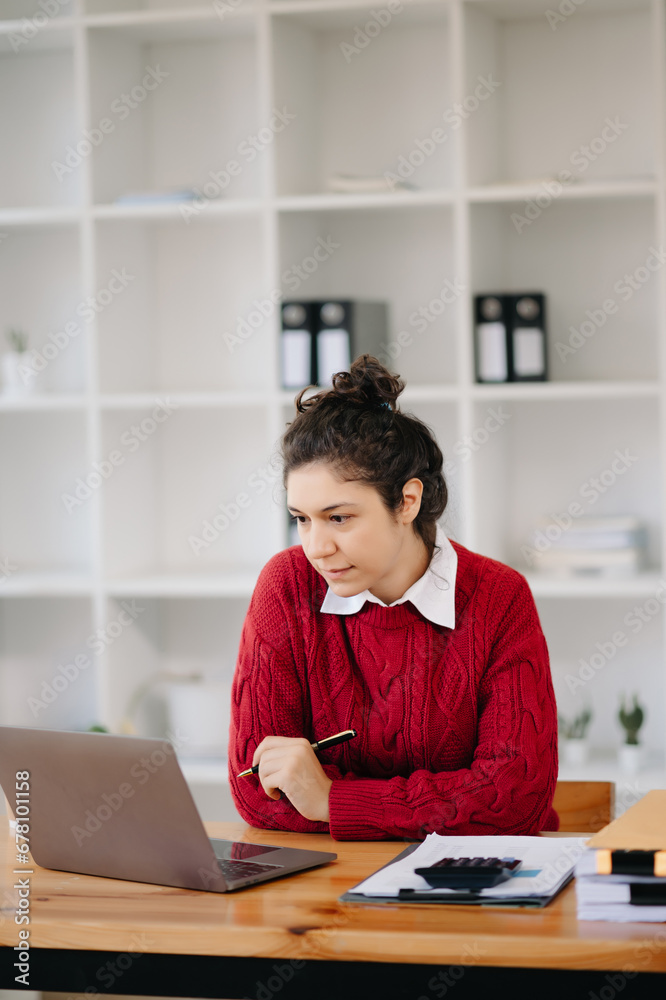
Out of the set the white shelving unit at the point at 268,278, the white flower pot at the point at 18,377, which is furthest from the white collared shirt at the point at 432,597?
the white flower pot at the point at 18,377

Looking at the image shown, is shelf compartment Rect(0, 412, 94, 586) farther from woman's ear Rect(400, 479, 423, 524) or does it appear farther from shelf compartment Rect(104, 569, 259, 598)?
woman's ear Rect(400, 479, 423, 524)

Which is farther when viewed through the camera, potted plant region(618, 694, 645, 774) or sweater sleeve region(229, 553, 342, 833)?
potted plant region(618, 694, 645, 774)

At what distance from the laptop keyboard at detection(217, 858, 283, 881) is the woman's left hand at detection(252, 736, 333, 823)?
189 millimetres

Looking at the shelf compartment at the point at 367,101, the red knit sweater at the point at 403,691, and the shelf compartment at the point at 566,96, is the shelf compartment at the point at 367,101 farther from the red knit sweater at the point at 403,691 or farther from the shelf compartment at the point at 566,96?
the red knit sweater at the point at 403,691

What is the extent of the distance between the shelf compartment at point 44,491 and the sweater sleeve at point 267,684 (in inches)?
71.1

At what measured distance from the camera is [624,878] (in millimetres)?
1171

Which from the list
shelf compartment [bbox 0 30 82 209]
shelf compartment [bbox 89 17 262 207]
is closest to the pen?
shelf compartment [bbox 89 17 262 207]

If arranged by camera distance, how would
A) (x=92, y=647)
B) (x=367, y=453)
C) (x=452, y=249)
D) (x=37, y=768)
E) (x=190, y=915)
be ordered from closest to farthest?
(x=190, y=915), (x=37, y=768), (x=367, y=453), (x=452, y=249), (x=92, y=647)

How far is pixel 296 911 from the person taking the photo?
1.22 m

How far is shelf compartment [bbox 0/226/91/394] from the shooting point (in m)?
3.52

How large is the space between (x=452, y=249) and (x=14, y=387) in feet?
4.34

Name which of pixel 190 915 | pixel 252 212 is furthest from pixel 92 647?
pixel 190 915

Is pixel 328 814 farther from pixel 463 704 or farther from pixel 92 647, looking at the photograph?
pixel 92 647

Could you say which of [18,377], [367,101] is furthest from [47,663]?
[367,101]
